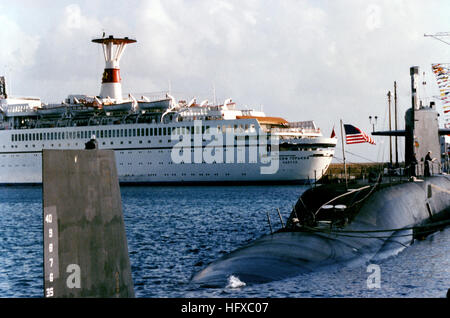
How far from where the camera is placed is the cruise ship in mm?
65125

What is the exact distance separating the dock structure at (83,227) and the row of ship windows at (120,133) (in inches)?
2355

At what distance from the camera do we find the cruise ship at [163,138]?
214ft

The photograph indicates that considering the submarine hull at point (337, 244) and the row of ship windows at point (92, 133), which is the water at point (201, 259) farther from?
the row of ship windows at point (92, 133)

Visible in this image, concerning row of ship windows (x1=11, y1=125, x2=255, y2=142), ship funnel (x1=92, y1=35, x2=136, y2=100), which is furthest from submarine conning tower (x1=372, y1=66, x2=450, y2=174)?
ship funnel (x1=92, y1=35, x2=136, y2=100)

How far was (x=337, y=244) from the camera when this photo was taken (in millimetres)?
15102

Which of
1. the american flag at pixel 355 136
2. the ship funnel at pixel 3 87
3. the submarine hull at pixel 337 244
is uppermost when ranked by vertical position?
the ship funnel at pixel 3 87

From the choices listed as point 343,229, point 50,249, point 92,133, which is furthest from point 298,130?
point 50,249

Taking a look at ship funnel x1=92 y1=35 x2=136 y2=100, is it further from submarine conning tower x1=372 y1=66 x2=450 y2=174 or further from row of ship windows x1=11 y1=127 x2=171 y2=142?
submarine conning tower x1=372 y1=66 x2=450 y2=174

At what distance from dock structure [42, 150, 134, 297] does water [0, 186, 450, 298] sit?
4.67 meters

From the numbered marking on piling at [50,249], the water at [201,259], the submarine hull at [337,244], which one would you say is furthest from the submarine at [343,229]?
the numbered marking on piling at [50,249]

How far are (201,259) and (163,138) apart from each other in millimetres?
50942

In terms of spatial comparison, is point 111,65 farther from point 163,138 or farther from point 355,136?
point 355,136
